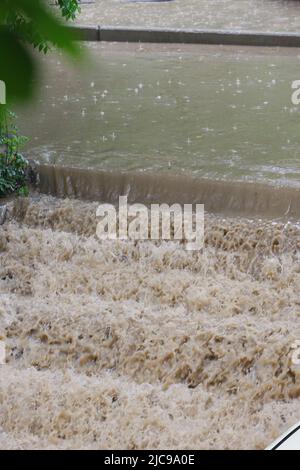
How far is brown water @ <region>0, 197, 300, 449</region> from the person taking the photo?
3.21 m

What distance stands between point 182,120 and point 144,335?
2.88 meters

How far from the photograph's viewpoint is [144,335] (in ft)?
12.5

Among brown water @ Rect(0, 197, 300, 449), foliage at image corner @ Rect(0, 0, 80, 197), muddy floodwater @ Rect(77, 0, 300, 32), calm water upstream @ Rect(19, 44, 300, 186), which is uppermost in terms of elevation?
foliage at image corner @ Rect(0, 0, 80, 197)

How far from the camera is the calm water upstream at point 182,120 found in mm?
5426

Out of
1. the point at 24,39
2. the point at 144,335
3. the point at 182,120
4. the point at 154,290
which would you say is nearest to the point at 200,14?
the point at 182,120

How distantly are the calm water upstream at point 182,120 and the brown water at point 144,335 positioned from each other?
24.0 inches

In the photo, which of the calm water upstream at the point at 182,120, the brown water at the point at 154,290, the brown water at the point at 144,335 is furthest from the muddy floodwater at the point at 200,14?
the brown water at the point at 144,335

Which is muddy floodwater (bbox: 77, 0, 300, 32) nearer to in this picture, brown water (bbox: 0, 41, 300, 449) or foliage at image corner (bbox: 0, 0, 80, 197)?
brown water (bbox: 0, 41, 300, 449)

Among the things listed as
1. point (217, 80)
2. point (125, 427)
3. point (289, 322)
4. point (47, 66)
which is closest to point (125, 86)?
point (217, 80)

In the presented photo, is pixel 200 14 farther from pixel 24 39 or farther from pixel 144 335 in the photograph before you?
pixel 24 39

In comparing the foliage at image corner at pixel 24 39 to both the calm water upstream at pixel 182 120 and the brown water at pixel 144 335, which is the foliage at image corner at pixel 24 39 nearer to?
the brown water at pixel 144 335

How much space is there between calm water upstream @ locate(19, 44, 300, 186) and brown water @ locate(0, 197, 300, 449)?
2.00ft

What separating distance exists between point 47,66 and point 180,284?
366 cm

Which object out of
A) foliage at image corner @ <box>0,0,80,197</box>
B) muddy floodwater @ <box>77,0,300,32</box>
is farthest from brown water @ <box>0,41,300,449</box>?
muddy floodwater @ <box>77,0,300,32</box>
